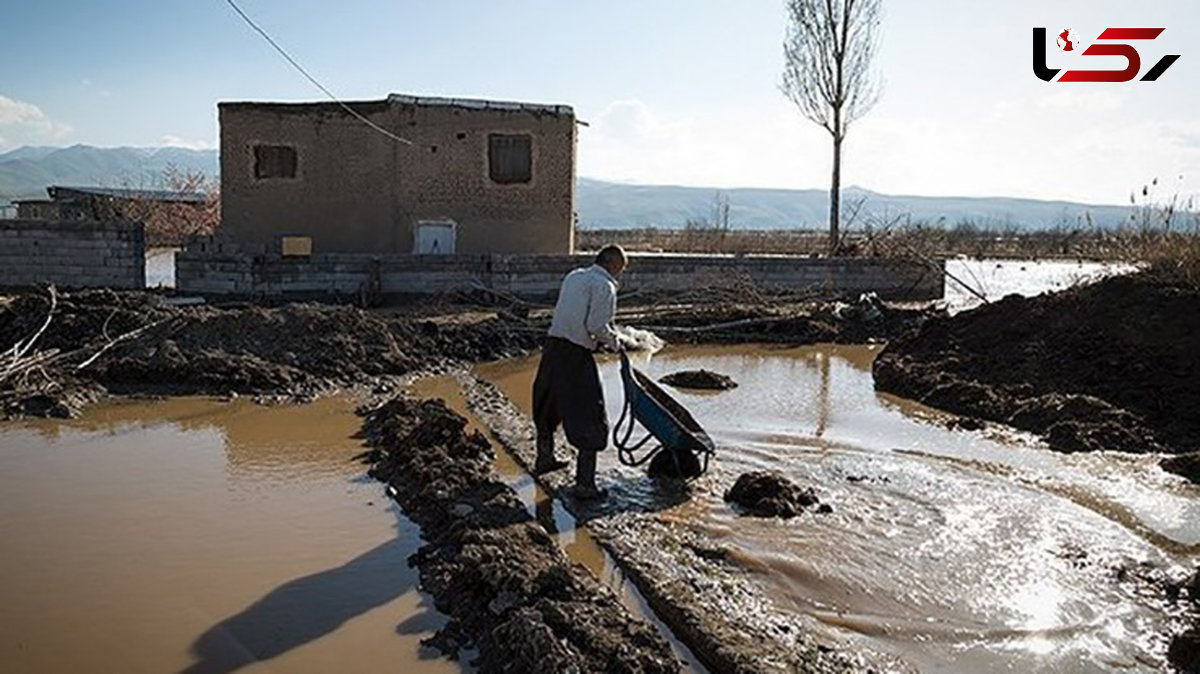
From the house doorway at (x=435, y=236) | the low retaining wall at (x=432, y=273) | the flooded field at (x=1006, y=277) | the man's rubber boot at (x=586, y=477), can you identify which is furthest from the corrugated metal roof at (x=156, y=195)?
the man's rubber boot at (x=586, y=477)

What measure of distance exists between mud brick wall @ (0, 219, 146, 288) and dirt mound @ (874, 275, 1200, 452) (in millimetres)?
11757

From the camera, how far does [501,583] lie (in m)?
4.46

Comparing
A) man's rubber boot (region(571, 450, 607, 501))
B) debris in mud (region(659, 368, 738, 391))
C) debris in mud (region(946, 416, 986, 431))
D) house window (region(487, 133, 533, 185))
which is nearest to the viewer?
man's rubber boot (region(571, 450, 607, 501))

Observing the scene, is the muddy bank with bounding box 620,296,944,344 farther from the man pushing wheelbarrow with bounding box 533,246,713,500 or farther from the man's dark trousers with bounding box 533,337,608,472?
the man's dark trousers with bounding box 533,337,608,472

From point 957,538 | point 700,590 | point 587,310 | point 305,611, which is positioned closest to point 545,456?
point 587,310

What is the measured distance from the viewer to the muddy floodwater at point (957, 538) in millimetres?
4344

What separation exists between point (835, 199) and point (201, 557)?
868 inches

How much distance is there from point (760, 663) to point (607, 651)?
24.7 inches

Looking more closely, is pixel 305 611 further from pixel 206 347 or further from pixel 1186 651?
pixel 206 347

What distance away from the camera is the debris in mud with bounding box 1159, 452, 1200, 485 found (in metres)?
7.07

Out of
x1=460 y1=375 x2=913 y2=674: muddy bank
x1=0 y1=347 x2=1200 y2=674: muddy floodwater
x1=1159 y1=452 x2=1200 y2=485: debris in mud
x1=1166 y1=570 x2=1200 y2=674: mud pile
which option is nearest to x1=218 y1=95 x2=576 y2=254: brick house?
x1=0 y1=347 x2=1200 y2=674: muddy floodwater

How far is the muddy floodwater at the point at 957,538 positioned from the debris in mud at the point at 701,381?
1437mm

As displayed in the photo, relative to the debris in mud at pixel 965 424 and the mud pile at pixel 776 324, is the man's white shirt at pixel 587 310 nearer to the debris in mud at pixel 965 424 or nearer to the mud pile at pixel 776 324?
the debris in mud at pixel 965 424

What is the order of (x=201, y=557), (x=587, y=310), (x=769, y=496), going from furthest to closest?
(x=587, y=310), (x=769, y=496), (x=201, y=557)
